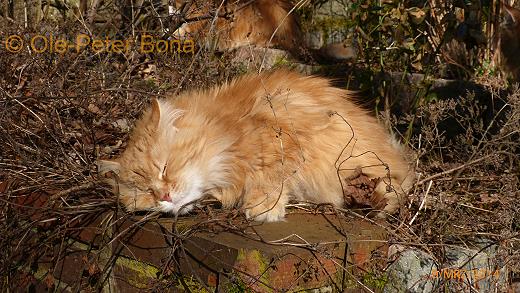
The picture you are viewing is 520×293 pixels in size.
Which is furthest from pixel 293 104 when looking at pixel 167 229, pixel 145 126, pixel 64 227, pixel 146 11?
pixel 146 11

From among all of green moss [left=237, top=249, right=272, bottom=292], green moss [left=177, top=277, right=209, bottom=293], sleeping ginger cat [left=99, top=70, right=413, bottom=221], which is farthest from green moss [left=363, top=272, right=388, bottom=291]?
green moss [left=177, top=277, right=209, bottom=293]

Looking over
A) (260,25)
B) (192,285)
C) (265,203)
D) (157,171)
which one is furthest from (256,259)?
(260,25)

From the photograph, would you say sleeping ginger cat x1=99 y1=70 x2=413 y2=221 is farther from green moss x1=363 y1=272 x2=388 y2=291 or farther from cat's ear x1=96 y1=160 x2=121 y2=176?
green moss x1=363 y1=272 x2=388 y2=291

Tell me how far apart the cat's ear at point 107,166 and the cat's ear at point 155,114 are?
0.26 meters

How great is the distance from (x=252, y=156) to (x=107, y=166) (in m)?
0.69

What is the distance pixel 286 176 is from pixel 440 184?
0.98 meters

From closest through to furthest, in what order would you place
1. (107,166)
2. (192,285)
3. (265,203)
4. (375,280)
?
(192,285) → (375,280) → (265,203) → (107,166)

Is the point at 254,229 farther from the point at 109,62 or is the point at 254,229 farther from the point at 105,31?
the point at 105,31

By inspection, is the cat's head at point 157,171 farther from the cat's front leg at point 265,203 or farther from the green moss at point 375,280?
the green moss at point 375,280

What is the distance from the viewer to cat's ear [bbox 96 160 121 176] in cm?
279

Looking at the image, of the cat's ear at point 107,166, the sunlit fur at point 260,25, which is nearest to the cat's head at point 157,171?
the cat's ear at point 107,166

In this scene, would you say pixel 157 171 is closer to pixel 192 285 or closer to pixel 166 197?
pixel 166 197

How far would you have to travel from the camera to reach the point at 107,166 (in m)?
2.81

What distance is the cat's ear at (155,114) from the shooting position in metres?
2.70
